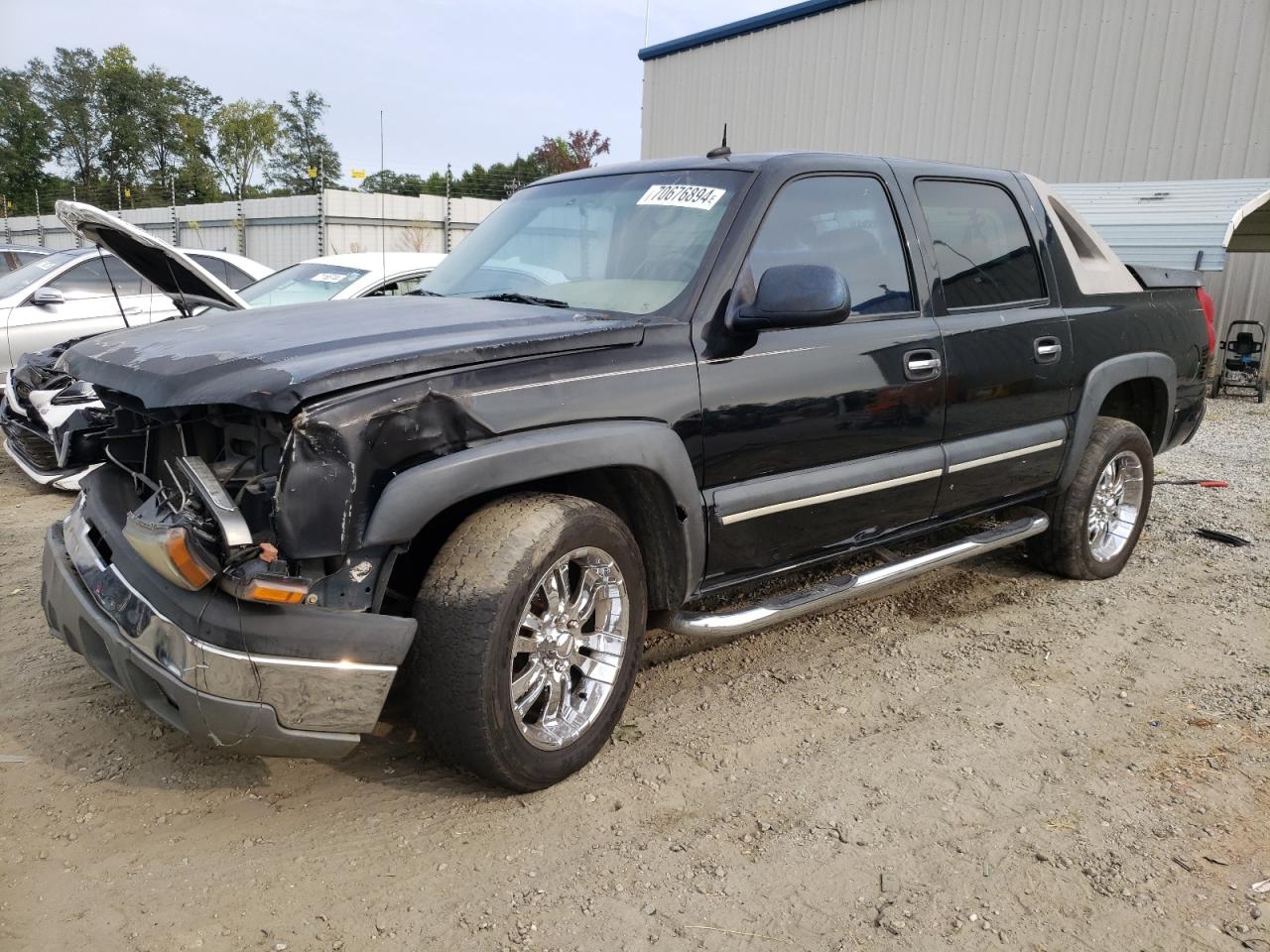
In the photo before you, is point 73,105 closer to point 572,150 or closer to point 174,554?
point 572,150

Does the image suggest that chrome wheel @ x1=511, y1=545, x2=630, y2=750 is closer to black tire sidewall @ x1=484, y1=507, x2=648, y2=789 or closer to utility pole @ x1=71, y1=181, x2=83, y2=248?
black tire sidewall @ x1=484, y1=507, x2=648, y2=789

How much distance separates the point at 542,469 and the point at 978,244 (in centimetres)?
240

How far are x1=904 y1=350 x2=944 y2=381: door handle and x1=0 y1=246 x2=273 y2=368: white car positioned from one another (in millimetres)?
6103

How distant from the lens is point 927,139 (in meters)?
15.1

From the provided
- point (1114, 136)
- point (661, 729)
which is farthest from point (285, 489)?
point (1114, 136)

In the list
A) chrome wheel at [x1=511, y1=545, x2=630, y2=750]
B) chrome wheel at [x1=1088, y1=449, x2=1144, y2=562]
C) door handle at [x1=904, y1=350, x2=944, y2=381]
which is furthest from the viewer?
chrome wheel at [x1=1088, y1=449, x2=1144, y2=562]

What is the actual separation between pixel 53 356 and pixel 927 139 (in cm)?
1325

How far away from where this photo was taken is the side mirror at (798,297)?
2797mm

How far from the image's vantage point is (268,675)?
224 centimetres

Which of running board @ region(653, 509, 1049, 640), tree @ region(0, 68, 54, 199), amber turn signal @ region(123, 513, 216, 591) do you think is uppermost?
tree @ region(0, 68, 54, 199)

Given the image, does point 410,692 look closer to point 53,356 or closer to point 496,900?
point 496,900

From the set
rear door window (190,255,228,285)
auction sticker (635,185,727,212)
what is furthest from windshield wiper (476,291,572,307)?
rear door window (190,255,228,285)

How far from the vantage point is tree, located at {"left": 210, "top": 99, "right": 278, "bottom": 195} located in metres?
49.9

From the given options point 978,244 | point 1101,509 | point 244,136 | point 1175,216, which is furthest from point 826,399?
point 244,136
